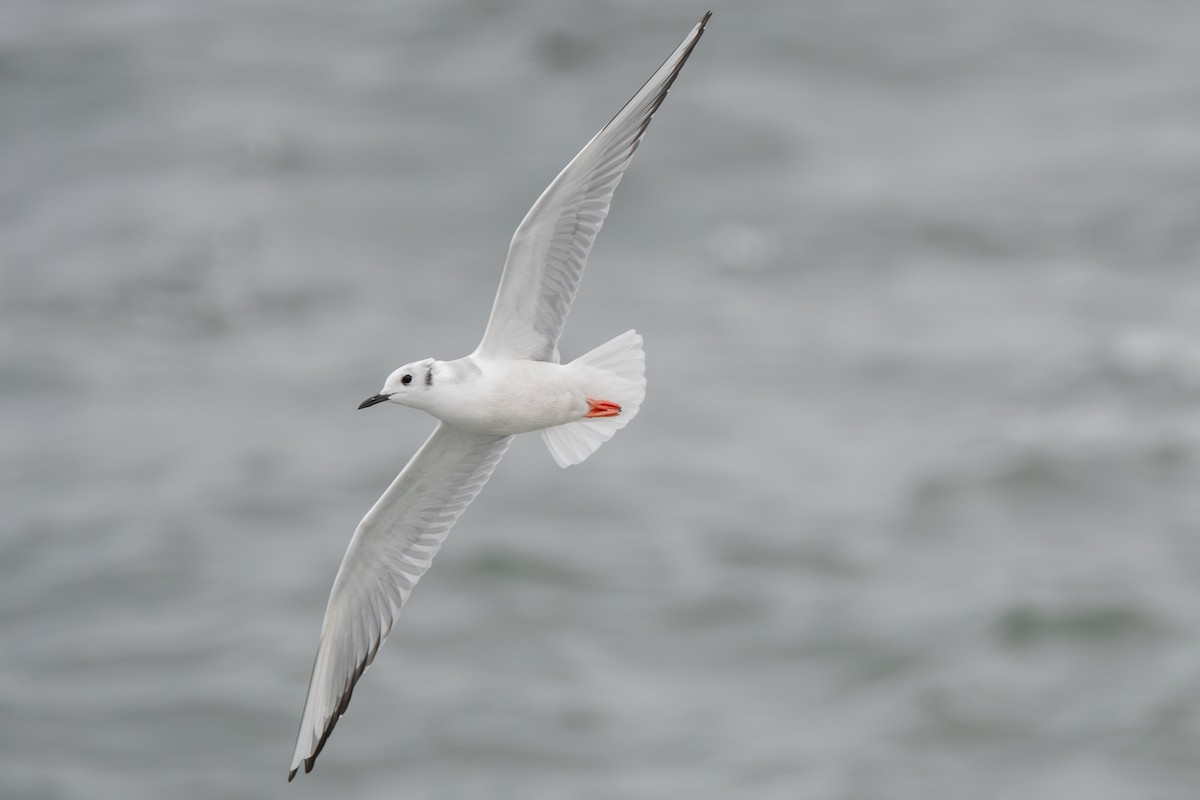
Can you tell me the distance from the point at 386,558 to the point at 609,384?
1.39 meters

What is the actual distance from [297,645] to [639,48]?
556 inches

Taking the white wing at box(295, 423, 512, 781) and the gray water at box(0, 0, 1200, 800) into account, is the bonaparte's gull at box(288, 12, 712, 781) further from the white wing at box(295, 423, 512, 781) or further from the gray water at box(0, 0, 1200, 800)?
the gray water at box(0, 0, 1200, 800)

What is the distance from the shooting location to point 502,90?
3017 cm

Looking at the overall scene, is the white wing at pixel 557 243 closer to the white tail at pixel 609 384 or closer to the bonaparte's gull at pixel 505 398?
the bonaparte's gull at pixel 505 398

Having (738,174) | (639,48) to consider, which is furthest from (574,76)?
(738,174)

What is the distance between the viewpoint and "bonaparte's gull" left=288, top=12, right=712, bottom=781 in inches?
252

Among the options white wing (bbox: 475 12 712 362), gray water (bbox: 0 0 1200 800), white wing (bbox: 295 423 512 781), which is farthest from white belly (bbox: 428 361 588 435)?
gray water (bbox: 0 0 1200 800)

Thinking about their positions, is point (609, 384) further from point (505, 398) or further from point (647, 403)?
point (647, 403)

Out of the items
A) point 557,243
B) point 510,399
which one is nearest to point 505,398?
point 510,399

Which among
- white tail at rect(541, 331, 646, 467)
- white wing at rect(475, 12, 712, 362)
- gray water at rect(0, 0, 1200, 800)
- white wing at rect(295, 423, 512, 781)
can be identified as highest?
gray water at rect(0, 0, 1200, 800)

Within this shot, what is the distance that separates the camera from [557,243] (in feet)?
21.6

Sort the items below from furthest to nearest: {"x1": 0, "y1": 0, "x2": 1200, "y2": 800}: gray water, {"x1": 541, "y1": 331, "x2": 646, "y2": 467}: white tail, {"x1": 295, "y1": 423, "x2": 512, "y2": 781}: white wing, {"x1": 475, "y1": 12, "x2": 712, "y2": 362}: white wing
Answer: {"x1": 0, "y1": 0, "x2": 1200, "y2": 800}: gray water
{"x1": 295, "y1": 423, "x2": 512, "y2": 781}: white wing
{"x1": 541, "y1": 331, "x2": 646, "y2": 467}: white tail
{"x1": 475, "y1": 12, "x2": 712, "y2": 362}: white wing

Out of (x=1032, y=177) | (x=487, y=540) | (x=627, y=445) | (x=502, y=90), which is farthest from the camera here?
(x=502, y=90)

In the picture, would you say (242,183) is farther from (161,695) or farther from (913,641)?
(913,641)
